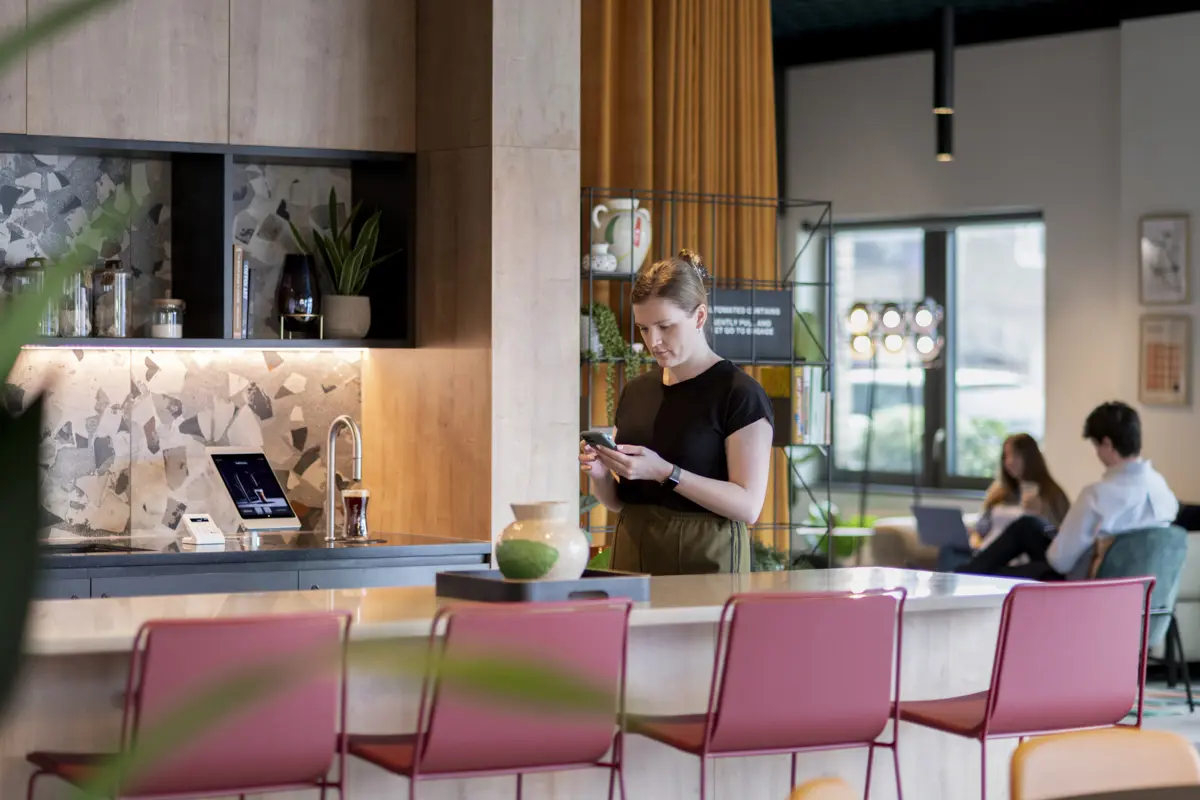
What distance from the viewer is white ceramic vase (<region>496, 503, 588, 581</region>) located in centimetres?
318

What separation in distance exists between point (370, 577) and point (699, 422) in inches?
61.6

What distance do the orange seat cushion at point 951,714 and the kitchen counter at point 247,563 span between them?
1702 mm

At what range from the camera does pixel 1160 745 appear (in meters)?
2.37

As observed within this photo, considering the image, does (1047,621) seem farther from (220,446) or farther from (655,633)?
(220,446)

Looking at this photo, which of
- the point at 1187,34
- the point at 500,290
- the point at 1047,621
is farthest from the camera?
the point at 1187,34

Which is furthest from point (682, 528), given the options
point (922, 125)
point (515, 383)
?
point (922, 125)

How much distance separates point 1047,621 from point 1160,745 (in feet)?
3.16

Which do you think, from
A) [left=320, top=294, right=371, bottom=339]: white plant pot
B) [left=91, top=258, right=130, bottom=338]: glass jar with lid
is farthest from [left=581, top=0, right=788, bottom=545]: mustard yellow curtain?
[left=91, top=258, right=130, bottom=338]: glass jar with lid

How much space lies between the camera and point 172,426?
538 centimetres

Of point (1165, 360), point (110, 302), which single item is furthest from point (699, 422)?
point (1165, 360)

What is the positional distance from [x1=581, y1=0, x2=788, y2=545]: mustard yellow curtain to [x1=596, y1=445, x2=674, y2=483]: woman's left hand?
8.94ft

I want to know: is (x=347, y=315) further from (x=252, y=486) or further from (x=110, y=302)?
(x=110, y=302)

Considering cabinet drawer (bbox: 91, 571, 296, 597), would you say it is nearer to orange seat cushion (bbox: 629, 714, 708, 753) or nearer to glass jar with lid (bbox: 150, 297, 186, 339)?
glass jar with lid (bbox: 150, 297, 186, 339)

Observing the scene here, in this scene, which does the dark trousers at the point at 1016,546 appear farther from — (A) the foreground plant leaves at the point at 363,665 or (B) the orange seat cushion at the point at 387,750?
(A) the foreground plant leaves at the point at 363,665
